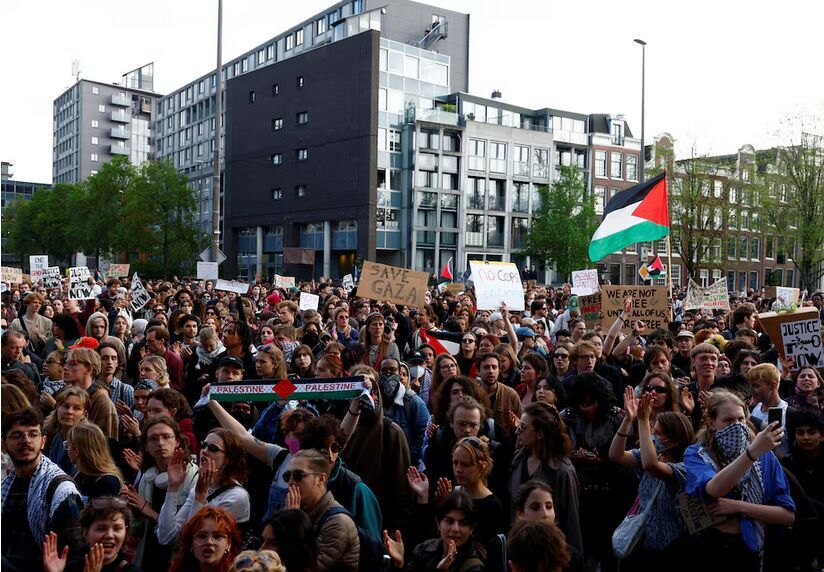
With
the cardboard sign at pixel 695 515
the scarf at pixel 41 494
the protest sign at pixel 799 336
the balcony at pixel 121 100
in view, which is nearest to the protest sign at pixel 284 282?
the protest sign at pixel 799 336

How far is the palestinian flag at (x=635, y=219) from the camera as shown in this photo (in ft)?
44.6

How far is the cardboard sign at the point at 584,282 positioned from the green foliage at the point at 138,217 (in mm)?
45800

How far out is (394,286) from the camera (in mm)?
13898

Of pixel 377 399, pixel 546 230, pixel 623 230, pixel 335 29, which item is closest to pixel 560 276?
pixel 546 230

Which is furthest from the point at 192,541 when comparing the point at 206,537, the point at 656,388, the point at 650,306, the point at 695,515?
the point at 650,306

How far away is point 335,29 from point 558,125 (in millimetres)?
19841

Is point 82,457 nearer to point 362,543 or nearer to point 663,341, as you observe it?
point 362,543

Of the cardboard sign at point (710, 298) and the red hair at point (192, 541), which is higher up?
the cardboard sign at point (710, 298)

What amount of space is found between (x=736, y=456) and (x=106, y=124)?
388 feet

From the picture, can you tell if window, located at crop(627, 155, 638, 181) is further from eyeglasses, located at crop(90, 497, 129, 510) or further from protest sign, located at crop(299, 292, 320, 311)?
eyeglasses, located at crop(90, 497, 129, 510)

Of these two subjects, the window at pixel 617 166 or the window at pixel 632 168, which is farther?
the window at pixel 632 168

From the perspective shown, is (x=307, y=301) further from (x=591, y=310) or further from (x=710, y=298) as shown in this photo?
(x=710, y=298)

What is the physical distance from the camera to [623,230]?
46.0ft

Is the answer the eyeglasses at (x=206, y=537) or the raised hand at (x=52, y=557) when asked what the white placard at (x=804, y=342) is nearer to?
the eyeglasses at (x=206, y=537)
